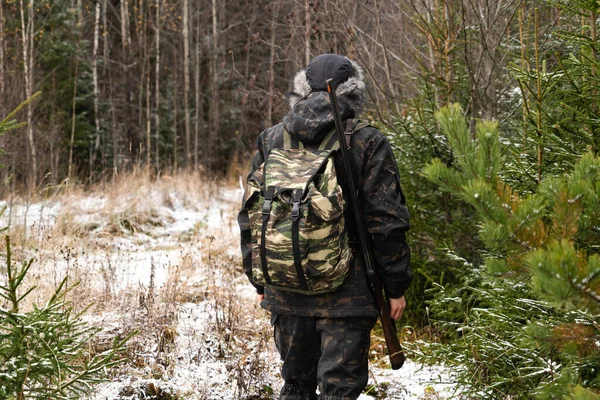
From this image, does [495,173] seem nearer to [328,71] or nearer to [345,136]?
[345,136]

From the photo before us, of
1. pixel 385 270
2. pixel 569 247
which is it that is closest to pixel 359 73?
pixel 385 270

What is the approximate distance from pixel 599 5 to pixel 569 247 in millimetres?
1405

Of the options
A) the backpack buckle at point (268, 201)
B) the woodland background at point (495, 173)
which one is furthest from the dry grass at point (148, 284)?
the woodland background at point (495, 173)

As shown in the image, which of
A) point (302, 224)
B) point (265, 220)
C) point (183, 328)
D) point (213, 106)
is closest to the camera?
point (302, 224)

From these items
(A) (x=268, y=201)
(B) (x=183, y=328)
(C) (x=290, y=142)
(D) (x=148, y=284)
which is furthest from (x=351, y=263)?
(D) (x=148, y=284)

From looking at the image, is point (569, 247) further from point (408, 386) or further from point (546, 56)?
point (546, 56)

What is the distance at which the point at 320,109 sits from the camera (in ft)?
8.04

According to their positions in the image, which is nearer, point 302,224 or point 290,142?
point 302,224

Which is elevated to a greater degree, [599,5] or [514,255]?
[599,5]

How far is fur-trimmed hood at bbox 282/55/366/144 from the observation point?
243cm

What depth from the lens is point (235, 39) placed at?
906 inches

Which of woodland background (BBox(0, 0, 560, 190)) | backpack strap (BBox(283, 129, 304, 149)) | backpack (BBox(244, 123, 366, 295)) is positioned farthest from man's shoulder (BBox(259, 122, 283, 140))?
woodland background (BBox(0, 0, 560, 190))

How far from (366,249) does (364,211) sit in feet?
0.55

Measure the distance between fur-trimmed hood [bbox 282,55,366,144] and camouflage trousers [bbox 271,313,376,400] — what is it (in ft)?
2.69
